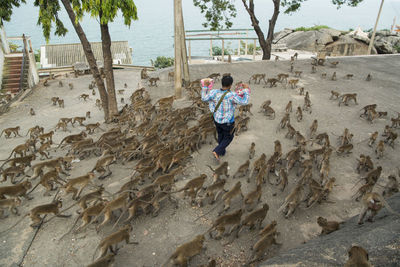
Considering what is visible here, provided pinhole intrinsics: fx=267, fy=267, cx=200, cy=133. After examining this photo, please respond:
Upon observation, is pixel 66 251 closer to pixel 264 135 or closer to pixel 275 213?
→ pixel 275 213

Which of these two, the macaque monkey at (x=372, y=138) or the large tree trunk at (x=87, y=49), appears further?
the large tree trunk at (x=87, y=49)

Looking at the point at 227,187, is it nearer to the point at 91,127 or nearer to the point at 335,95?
the point at 91,127

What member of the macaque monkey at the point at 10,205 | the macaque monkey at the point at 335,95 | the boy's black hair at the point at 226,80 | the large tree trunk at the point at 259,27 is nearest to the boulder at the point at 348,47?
the large tree trunk at the point at 259,27

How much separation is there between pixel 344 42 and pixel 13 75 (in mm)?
37678

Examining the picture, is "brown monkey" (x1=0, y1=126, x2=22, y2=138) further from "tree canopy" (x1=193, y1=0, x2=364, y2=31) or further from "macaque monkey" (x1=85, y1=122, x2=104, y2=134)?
"tree canopy" (x1=193, y1=0, x2=364, y2=31)

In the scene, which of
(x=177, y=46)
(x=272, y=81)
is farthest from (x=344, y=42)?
(x=177, y=46)

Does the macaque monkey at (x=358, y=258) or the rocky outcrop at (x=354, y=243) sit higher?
the macaque monkey at (x=358, y=258)

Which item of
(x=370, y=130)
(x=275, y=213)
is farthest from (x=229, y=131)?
(x=370, y=130)

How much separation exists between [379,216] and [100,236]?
505cm

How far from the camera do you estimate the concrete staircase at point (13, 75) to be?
19.2 metres

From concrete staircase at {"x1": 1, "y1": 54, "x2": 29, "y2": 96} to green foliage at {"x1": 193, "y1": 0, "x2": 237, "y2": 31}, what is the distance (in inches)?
556

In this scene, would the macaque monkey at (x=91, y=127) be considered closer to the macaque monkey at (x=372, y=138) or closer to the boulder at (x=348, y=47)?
the macaque monkey at (x=372, y=138)

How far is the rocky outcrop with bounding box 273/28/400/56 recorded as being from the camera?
115ft

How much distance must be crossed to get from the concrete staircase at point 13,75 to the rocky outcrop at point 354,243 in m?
21.1
